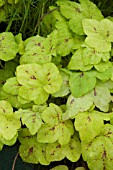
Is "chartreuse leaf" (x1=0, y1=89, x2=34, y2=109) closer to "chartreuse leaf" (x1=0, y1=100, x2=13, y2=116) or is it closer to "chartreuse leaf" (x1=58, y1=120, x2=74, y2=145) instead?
"chartreuse leaf" (x1=0, y1=100, x2=13, y2=116)

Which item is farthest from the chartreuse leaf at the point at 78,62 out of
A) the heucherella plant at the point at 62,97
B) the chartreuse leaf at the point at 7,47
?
the chartreuse leaf at the point at 7,47

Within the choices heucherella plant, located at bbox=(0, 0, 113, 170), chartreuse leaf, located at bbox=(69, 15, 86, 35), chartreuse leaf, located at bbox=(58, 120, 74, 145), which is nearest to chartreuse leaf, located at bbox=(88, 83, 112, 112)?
heucherella plant, located at bbox=(0, 0, 113, 170)

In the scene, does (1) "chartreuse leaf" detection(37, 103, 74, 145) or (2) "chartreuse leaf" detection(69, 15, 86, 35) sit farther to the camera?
(2) "chartreuse leaf" detection(69, 15, 86, 35)

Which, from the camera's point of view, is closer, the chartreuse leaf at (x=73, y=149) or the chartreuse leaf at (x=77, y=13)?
the chartreuse leaf at (x=73, y=149)

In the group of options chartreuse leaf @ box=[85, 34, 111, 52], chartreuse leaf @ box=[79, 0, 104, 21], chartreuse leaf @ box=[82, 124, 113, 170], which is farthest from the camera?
chartreuse leaf @ box=[79, 0, 104, 21]

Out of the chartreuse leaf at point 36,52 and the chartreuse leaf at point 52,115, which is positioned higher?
the chartreuse leaf at point 36,52

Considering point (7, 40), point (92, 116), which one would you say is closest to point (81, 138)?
point (92, 116)

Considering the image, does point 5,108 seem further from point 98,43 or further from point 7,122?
point 98,43

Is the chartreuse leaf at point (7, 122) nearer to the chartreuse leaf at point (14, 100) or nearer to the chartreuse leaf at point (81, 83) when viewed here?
the chartreuse leaf at point (14, 100)
